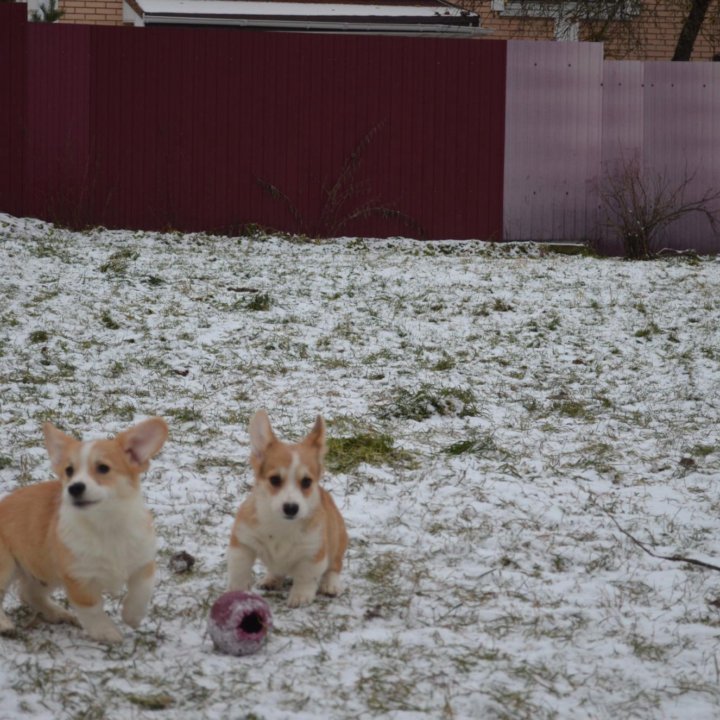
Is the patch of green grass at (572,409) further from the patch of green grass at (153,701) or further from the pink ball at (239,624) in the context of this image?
the patch of green grass at (153,701)

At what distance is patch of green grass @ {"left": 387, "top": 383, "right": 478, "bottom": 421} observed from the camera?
691cm

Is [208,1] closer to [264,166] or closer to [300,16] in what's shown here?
[300,16]

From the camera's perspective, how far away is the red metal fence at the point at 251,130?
12711mm

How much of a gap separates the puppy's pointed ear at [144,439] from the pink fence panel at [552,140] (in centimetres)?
1050

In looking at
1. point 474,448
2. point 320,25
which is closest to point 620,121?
point 320,25

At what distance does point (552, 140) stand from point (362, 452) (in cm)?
874

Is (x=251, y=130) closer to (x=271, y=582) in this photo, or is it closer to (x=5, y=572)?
(x=271, y=582)

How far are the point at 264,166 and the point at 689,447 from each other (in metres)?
7.92

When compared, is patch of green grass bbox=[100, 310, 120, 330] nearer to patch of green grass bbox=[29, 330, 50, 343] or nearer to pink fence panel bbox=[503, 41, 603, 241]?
patch of green grass bbox=[29, 330, 50, 343]

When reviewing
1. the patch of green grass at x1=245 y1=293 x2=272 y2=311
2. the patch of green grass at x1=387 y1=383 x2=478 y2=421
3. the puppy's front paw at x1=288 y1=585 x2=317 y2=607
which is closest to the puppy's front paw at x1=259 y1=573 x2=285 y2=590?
the puppy's front paw at x1=288 y1=585 x2=317 y2=607

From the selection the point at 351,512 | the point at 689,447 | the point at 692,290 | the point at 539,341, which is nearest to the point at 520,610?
the point at 351,512

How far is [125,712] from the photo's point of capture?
124 inches

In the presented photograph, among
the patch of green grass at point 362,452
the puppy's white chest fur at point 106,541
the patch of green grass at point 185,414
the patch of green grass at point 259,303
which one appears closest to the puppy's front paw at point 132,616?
the puppy's white chest fur at point 106,541

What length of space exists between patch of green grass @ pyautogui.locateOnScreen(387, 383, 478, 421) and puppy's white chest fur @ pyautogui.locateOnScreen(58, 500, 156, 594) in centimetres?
340
